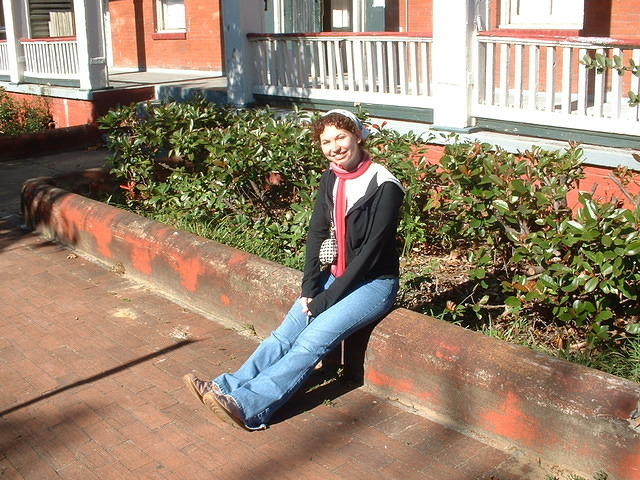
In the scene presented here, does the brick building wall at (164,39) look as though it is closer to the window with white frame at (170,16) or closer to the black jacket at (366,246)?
the window with white frame at (170,16)

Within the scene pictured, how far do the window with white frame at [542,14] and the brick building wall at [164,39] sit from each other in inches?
300

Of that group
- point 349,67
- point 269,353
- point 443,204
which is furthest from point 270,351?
point 349,67

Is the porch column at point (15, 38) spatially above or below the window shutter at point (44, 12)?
below

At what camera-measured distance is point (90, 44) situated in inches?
563

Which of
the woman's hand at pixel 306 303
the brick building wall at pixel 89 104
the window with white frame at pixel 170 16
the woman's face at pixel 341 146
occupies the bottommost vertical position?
the woman's hand at pixel 306 303

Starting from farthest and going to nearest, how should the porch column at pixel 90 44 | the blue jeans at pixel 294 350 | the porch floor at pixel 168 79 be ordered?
the porch floor at pixel 168 79 → the porch column at pixel 90 44 → the blue jeans at pixel 294 350

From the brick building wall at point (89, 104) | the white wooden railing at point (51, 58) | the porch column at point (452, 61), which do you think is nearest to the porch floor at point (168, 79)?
the brick building wall at point (89, 104)

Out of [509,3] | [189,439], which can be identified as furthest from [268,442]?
[509,3]

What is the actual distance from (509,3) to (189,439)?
864 centimetres

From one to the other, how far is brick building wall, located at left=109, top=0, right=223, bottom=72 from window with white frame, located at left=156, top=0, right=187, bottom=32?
143 millimetres

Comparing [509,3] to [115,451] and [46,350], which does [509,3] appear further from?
[115,451]

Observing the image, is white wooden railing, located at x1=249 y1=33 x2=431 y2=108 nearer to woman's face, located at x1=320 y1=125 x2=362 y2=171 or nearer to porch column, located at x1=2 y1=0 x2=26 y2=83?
woman's face, located at x1=320 y1=125 x2=362 y2=171

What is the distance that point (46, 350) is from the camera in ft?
17.7

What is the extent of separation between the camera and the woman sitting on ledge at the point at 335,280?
14.2ft
